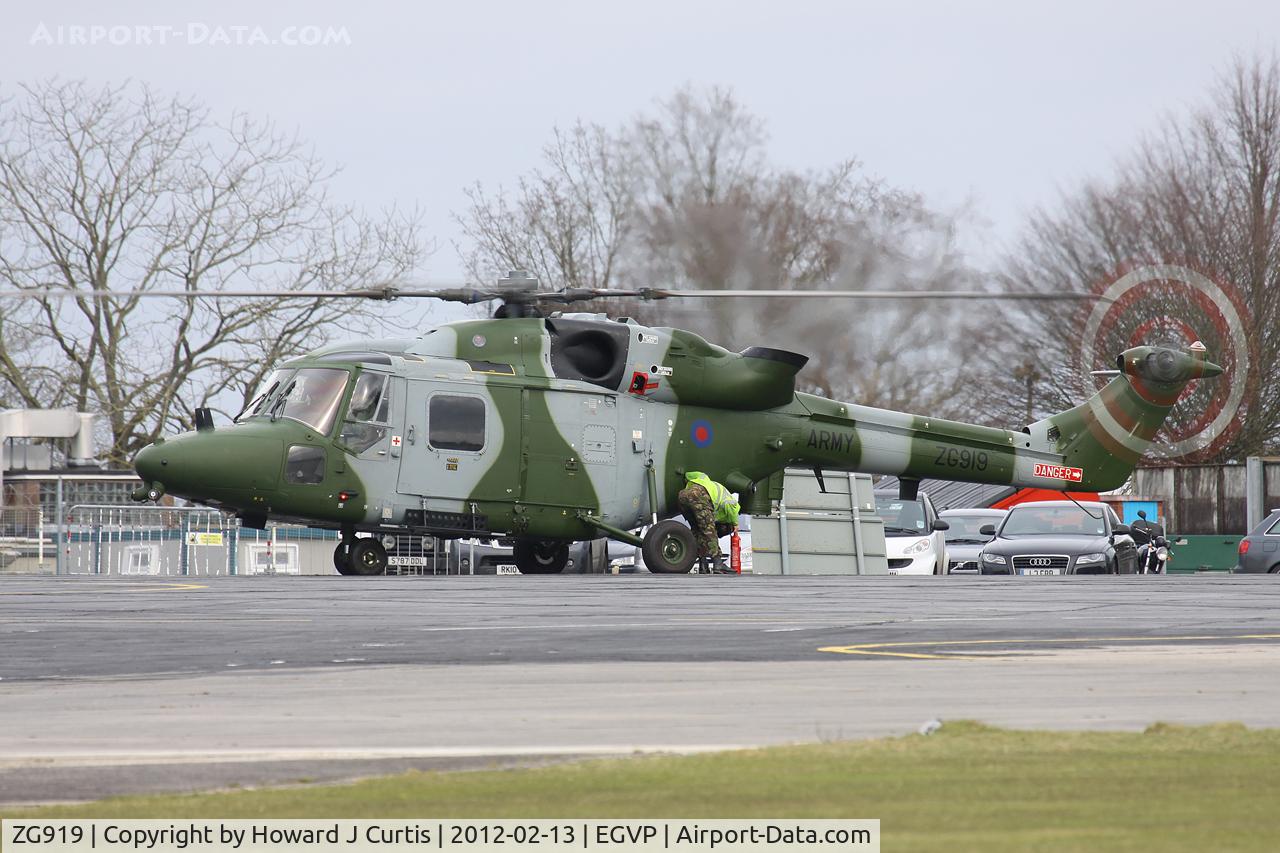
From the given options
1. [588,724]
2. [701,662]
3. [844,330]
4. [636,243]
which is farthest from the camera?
[636,243]

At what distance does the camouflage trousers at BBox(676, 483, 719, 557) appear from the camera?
26125 mm

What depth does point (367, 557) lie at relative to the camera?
2528cm

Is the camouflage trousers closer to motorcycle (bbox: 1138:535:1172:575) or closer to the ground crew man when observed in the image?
the ground crew man

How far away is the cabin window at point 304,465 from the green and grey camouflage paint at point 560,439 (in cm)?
8

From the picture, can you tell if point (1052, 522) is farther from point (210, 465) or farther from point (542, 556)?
point (210, 465)

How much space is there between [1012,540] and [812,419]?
171 inches

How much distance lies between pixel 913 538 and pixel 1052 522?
2.30 m

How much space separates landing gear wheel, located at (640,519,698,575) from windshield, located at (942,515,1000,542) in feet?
29.8

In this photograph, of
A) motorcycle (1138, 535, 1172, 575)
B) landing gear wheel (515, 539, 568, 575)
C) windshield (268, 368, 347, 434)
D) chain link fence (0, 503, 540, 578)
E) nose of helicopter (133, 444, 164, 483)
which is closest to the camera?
nose of helicopter (133, 444, 164, 483)

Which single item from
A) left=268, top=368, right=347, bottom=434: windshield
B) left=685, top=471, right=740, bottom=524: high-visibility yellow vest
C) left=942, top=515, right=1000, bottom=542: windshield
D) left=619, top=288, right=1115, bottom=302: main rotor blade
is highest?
left=619, top=288, right=1115, bottom=302: main rotor blade

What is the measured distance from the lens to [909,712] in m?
8.57

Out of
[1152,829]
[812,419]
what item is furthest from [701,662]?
[812,419]

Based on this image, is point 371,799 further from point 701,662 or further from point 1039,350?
point 1039,350

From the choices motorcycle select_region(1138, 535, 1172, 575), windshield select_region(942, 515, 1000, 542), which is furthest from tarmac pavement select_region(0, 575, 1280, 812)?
windshield select_region(942, 515, 1000, 542)
